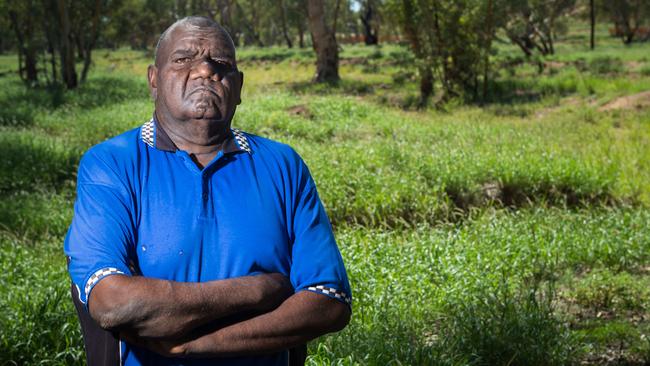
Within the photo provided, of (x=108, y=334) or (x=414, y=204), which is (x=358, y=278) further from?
(x=108, y=334)

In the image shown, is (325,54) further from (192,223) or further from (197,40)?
(192,223)

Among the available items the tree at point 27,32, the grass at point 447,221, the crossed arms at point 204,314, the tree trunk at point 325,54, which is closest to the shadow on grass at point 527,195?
the grass at point 447,221

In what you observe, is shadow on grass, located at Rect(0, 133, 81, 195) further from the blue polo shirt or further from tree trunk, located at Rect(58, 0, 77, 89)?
tree trunk, located at Rect(58, 0, 77, 89)

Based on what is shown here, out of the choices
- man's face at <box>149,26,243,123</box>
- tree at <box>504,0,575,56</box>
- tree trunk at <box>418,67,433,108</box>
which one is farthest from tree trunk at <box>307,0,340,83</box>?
man's face at <box>149,26,243,123</box>

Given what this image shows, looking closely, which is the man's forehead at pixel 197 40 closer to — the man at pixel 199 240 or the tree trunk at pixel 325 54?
the man at pixel 199 240

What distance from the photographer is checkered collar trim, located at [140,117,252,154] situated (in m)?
1.96

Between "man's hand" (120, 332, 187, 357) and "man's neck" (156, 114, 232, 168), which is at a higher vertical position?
"man's neck" (156, 114, 232, 168)

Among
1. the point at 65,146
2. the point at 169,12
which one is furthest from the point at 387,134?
the point at 169,12

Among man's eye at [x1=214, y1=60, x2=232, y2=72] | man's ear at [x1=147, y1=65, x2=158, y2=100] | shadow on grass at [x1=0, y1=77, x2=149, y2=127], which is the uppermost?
man's eye at [x1=214, y1=60, x2=232, y2=72]

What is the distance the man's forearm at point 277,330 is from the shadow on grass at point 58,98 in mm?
13050

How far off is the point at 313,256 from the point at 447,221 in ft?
18.7

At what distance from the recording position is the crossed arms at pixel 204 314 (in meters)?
1.76

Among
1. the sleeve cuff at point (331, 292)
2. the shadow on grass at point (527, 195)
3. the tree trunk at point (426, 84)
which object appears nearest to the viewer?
the sleeve cuff at point (331, 292)

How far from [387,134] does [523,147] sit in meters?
2.59
